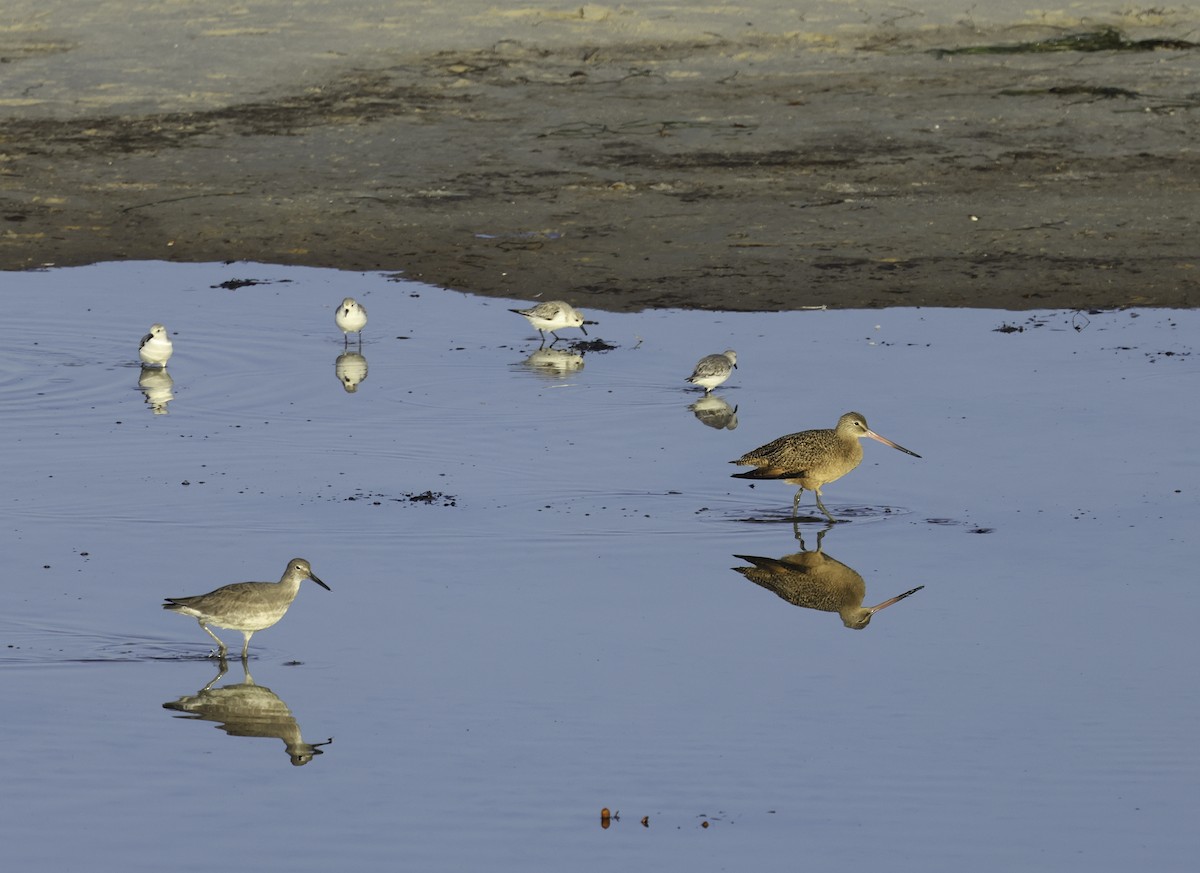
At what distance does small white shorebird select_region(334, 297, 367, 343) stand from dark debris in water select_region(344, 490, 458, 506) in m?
4.47

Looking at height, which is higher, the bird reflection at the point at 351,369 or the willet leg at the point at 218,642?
the willet leg at the point at 218,642

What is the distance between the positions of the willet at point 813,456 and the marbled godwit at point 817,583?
894 millimetres

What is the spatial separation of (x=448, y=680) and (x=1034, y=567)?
3812mm

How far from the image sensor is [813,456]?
13.4m

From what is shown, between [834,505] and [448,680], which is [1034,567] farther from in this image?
[448,680]

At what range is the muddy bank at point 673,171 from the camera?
20016 millimetres

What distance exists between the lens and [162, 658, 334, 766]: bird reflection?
30.9 ft

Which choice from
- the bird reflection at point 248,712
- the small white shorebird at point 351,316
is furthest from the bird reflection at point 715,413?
the bird reflection at point 248,712

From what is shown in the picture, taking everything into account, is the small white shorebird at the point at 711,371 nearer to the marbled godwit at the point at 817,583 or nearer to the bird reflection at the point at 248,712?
the marbled godwit at the point at 817,583

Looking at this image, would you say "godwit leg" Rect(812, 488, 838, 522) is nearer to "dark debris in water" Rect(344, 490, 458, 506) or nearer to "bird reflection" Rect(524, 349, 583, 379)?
"dark debris in water" Rect(344, 490, 458, 506)

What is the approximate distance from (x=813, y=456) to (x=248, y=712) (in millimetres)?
4910

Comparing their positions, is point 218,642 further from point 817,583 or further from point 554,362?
point 554,362

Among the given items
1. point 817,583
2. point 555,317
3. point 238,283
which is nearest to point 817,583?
point 817,583

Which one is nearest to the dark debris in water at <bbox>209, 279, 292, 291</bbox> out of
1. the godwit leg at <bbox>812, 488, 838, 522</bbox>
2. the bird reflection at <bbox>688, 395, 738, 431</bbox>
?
the bird reflection at <bbox>688, 395, 738, 431</bbox>
